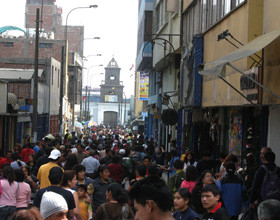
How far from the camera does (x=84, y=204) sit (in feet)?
28.7

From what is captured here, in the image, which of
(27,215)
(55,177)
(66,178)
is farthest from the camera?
(66,178)

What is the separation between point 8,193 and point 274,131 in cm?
614

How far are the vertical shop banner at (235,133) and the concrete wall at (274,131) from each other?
2.84 meters

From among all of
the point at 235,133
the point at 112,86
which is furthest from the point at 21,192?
the point at 112,86

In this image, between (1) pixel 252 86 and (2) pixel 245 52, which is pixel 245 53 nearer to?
(2) pixel 245 52

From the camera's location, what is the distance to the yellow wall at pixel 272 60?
10969mm

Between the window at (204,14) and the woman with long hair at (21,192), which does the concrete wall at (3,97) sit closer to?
the window at (204,14)

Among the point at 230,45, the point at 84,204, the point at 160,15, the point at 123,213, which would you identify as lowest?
the point at 84,204

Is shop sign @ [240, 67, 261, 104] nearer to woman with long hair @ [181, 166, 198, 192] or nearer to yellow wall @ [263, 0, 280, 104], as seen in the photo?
yellow wall @ [263, 0, 280, 104]

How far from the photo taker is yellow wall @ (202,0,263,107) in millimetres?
12609

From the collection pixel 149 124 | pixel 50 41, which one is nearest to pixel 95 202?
pixel 149 124

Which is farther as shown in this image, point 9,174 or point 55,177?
point 9,174

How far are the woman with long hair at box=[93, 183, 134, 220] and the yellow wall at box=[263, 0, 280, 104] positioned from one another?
15.7 ft

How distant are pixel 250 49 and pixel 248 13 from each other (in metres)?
3.23
